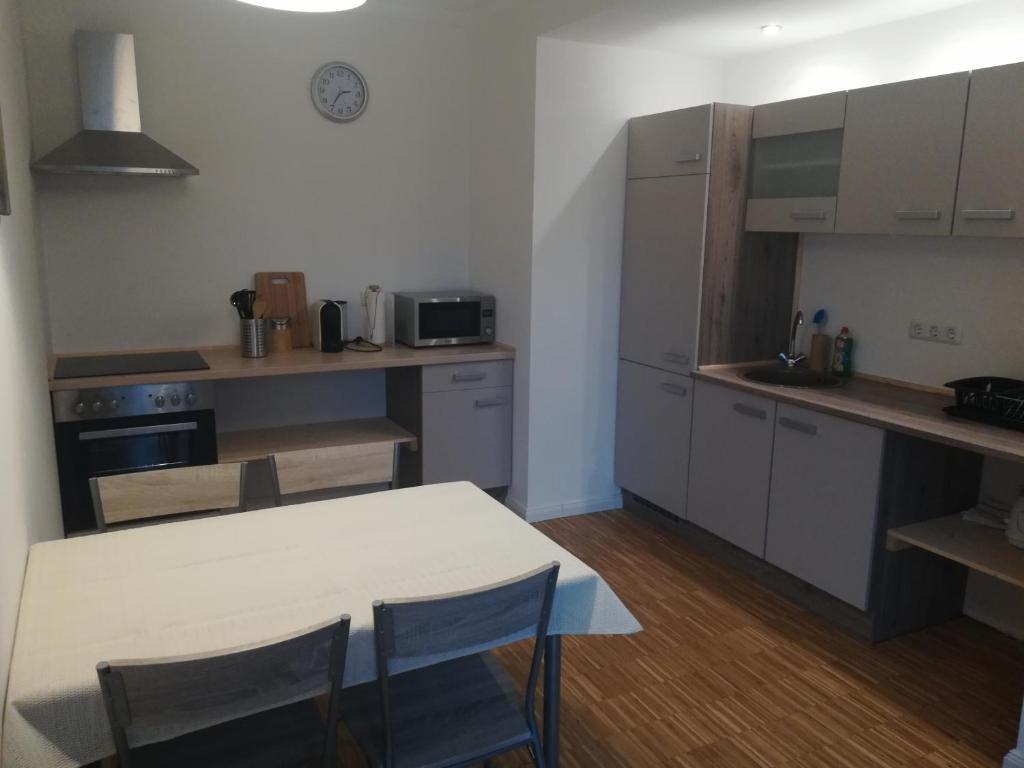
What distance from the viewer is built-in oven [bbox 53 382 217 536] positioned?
10.0 feet

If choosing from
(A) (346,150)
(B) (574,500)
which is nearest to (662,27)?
(A) (346,150)

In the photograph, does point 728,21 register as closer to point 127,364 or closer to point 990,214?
point 990,214

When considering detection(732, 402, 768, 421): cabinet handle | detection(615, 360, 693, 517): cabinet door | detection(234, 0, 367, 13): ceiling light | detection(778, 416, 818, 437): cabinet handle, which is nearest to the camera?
detection(234, 0, 367, 13): ceiling light

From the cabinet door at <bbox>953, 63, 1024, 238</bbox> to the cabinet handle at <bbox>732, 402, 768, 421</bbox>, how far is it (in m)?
0.98

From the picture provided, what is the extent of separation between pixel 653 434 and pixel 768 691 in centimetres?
148

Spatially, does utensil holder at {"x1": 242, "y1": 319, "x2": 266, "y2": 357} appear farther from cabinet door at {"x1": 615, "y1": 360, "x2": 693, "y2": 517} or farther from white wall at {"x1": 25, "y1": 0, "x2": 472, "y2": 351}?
cabinet door at {"x1": 615, "y1": 360, "x2": 693, "y2": 517}

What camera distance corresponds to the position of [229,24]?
3596 mm

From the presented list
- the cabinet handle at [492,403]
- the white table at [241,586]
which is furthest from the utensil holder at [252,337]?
the white table at [241,586]

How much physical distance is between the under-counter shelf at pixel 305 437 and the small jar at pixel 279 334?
42cm

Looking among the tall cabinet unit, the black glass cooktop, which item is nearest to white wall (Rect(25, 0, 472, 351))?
the black glass cooktop

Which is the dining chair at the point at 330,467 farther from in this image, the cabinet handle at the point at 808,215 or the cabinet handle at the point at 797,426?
the cabinet handle at the point at 808,215

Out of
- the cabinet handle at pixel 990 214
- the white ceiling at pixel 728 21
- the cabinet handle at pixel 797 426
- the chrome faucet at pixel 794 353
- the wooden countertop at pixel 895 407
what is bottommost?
the cabinet handle at pixel 797 426

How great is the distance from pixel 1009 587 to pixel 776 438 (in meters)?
1.02

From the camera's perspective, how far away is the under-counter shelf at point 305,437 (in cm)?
354
